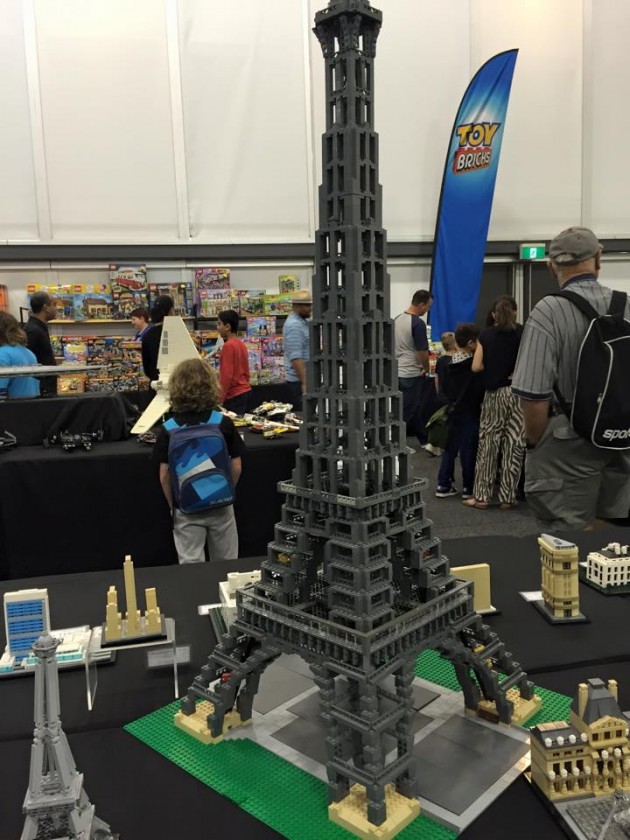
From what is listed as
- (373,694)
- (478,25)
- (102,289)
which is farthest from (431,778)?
(478,25)

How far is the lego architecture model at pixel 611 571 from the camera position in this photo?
258 cm

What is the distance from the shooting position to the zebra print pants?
6500mm

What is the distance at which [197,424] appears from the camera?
387 centimetres

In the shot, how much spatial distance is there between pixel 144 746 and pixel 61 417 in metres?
4.11

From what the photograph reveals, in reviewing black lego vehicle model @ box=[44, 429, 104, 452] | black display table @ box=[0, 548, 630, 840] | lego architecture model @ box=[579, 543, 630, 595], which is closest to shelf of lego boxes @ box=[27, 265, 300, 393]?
black lego vehicle model @ box=[44, 429, 104, 452]

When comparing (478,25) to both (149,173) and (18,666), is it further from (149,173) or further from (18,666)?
(18,666)

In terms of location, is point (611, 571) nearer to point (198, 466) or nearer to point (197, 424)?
point (198, 466)

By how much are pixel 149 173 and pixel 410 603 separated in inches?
385

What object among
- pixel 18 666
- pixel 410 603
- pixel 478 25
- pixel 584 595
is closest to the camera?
pixel 410 603

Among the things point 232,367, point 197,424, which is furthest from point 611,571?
point 232,367

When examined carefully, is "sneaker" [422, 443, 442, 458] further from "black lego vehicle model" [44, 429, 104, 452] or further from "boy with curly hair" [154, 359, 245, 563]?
"boy with curly hair" [154, 359, 245, 563]

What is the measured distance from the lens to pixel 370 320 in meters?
1.69

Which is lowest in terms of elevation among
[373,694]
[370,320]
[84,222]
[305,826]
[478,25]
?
[305,826]

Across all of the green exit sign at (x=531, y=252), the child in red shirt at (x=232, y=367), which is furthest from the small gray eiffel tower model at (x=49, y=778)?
the green exit sign at (x=531, y=252)
